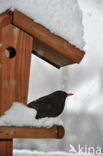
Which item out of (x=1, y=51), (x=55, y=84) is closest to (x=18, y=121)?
(x=1, y=51)

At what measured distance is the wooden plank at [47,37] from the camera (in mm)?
1074

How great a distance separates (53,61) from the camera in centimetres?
133

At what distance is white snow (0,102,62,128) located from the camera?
3.31ft

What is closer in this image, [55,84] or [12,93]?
[12,93]

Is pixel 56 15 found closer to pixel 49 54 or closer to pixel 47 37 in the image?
pixel 47 37

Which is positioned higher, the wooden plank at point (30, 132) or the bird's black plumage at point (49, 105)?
the bird's black plumage at point (49, 105)

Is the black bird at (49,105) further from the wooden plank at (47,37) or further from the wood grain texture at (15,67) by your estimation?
the wooden plank at (47,37)

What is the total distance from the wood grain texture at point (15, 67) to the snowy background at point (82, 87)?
3376 millimetres

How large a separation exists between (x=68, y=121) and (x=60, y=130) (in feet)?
12.0

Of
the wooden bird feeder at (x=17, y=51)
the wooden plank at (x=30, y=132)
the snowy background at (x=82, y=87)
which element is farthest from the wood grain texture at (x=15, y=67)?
the snowy background at (x=82, y=87)

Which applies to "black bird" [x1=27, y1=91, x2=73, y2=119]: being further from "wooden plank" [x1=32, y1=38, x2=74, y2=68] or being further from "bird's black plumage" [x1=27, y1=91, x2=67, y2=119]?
"wooden plank" [x1=32, y1=38, x2=74, y2=68]

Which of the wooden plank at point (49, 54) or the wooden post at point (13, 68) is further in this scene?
the wooden plank at point (49, 54)

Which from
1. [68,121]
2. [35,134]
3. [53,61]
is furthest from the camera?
[68,121]

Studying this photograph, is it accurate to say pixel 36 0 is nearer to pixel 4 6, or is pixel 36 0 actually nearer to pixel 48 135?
pixel 4 6
